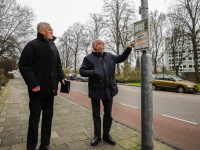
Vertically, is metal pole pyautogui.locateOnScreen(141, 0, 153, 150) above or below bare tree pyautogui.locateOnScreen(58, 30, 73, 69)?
below

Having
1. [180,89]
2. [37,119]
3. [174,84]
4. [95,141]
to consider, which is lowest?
[180,89]

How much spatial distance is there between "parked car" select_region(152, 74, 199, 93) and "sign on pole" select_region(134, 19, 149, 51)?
11372 millimetres

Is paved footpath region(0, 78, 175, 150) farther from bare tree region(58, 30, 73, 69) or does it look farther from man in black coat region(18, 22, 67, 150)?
bare tree region(58, 30, 73, 69)

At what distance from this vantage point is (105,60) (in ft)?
9.17

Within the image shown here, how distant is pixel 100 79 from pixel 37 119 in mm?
1182

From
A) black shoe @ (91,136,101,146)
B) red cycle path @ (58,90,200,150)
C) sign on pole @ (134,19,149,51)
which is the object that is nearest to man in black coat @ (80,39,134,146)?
black shoe @ (91,136,101,146)

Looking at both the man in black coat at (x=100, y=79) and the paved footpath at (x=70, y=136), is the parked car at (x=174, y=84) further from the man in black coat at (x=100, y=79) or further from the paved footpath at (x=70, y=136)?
the man in black coat at (x=100, y=79)

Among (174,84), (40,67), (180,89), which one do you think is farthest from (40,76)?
(174,84)

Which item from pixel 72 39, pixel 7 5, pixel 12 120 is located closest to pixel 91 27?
pixel 72 39

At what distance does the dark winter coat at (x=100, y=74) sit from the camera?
267cm

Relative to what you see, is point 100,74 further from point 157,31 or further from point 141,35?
point 157,31

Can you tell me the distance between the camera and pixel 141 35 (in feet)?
7.91

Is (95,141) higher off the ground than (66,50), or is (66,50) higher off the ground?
(66,50)

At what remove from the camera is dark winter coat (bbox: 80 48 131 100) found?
105 inches
